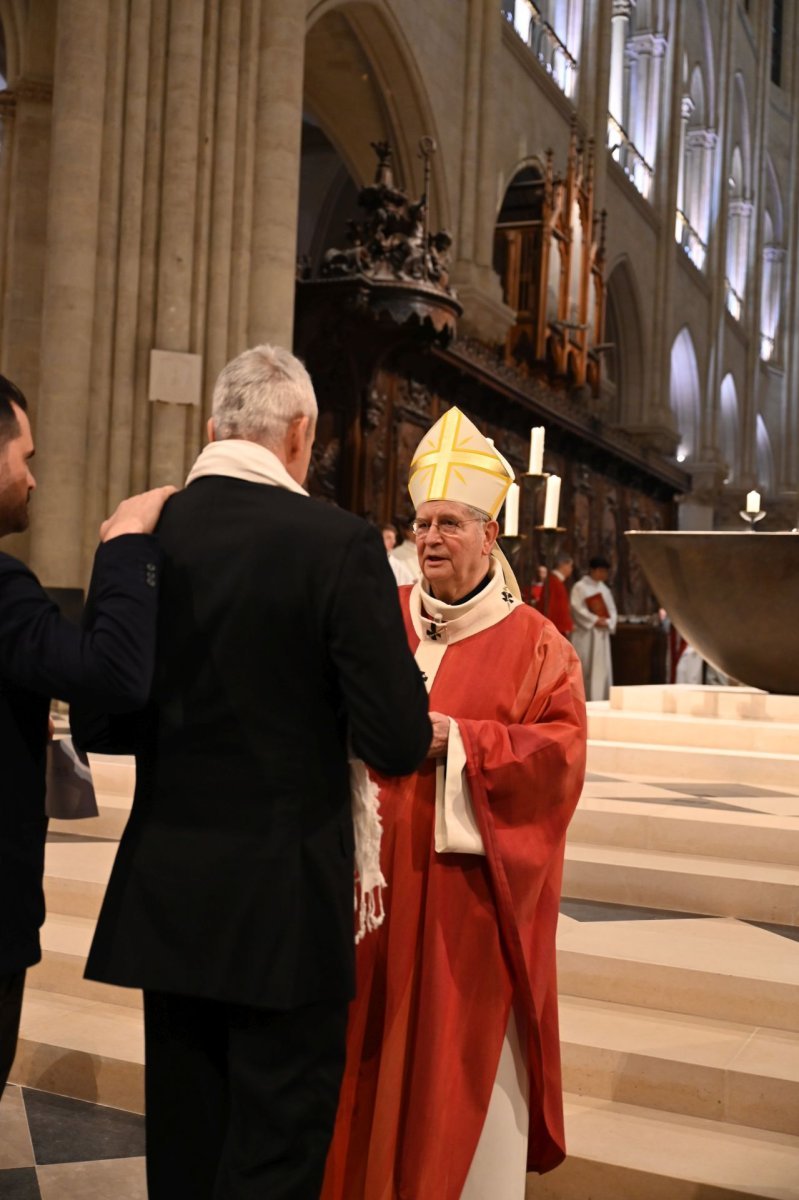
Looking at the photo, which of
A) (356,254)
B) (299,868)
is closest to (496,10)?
(356,254)

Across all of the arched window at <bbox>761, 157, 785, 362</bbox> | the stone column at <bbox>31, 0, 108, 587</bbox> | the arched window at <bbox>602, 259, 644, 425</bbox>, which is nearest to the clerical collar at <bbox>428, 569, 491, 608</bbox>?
the stone column at <bbox>31, 0, 108, 587</bbox>

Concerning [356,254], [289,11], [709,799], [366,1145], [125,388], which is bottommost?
[366,1145]

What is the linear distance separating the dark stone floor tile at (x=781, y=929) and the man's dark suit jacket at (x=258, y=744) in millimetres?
2296

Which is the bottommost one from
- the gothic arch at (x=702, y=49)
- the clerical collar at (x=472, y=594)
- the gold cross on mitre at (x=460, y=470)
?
the clerical collar at (x=472, y=594)

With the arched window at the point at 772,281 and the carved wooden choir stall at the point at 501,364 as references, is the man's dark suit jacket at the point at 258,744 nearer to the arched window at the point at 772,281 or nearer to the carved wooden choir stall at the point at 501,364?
the carved wooden choir stall at the point at 501,364

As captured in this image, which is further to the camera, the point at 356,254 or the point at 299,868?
the point at 356,254

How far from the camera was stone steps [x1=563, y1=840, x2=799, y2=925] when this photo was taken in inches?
159

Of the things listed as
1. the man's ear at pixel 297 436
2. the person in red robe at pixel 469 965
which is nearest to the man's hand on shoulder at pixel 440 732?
the person in red robe at pixel 469 965

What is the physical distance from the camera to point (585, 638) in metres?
12.6

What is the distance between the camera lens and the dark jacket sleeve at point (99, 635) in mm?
1827

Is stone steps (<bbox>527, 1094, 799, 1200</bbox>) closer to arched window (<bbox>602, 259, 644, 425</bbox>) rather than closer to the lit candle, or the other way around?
the lit candle

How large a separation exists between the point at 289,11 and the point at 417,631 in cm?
809

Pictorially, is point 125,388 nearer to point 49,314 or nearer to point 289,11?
point 49,314

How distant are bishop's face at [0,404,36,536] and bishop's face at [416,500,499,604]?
94 centimetres
